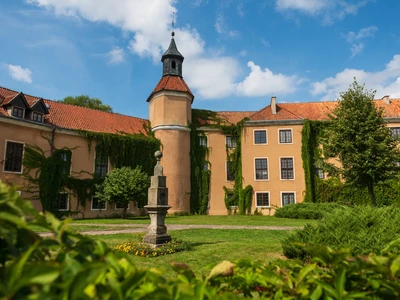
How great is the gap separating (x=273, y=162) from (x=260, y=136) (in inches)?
122

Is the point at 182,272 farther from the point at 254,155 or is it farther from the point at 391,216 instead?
the point at 254,155

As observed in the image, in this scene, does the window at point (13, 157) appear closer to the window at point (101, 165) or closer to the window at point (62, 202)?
the window at point (62, 202)

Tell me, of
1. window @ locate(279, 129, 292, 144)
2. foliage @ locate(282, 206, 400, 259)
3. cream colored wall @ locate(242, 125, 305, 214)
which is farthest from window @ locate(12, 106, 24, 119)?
window @ locate(279, 129, 292, 144)

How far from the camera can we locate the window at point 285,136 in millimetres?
31672

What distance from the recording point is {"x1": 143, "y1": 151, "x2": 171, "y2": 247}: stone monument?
10.8m

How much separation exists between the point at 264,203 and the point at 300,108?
1176 cm

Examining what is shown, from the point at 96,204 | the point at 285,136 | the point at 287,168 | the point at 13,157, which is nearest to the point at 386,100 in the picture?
the point at 285,136

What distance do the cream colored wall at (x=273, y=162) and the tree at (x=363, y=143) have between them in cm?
765

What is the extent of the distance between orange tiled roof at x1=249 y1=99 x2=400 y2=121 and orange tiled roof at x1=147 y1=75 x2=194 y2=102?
26.5 feet

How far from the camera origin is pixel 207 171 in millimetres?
32219

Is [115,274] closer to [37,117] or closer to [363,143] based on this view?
[363,143]

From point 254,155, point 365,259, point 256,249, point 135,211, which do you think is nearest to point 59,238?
point 365,259

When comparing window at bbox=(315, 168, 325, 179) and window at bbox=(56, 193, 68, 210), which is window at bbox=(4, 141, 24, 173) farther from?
window at bbox=(315, 168, 325, 179)

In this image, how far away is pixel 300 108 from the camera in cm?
3419
